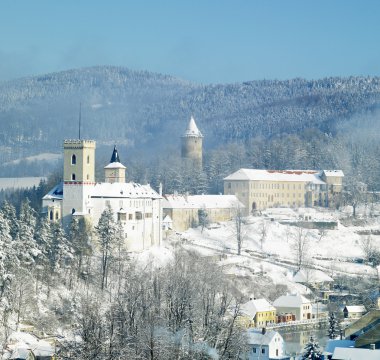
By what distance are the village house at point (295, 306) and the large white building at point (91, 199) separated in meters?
10.7

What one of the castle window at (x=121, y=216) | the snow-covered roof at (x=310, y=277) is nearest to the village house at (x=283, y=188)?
the snow-covered roof at (x=310, y=277)

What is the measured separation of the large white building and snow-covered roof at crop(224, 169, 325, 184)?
23.8m

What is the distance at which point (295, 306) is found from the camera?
6500cm

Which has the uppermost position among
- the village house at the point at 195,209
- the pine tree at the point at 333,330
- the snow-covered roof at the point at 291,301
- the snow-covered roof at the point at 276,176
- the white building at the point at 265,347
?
the snow-covered roof at the point at 276,176

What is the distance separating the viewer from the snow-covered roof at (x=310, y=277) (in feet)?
239

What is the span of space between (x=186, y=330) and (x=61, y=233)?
71.2 ft

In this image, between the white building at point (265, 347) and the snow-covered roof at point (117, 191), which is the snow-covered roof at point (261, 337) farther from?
the snow-covered roof at point (117, 191)

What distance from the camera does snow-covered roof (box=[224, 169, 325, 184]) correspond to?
317 ft

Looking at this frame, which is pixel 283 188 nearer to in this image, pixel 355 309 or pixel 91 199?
pixel 91 199

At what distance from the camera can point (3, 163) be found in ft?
572

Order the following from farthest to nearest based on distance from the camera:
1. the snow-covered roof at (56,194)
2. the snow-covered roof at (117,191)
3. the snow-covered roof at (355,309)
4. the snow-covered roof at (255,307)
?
the snow-covered roof at (117,191) → the snow-covered roof at (56,194) → the snow-covered roof at (355,309) → the snow-covered roof at (255,307)

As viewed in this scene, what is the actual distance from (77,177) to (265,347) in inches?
921

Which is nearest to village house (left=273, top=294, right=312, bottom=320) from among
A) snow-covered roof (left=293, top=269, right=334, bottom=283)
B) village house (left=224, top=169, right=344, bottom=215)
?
snow-covered roof (left=293, top=269, right=334, bottom=283)

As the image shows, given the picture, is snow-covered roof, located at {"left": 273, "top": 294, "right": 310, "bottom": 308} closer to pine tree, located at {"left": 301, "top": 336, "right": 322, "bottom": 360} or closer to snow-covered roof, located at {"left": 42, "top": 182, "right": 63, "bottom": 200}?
snow-covered roof, located at {"left": 42, "top": 182, "right": 63, "bottom": 200}
